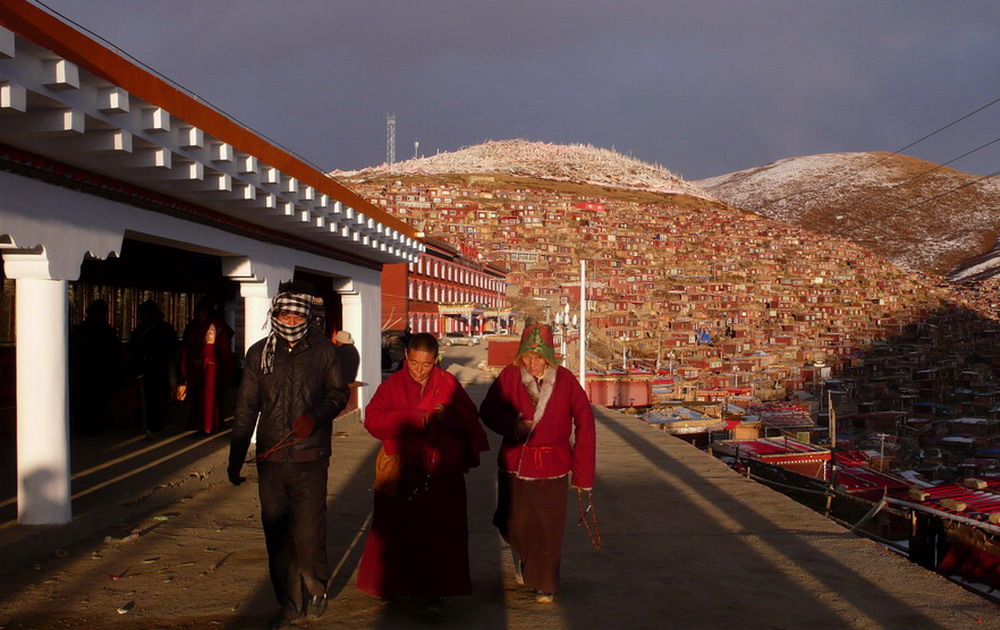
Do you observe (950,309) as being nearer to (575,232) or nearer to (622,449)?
(575,232)

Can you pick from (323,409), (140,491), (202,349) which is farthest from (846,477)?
(323,409)

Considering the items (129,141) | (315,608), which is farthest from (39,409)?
(315,608)

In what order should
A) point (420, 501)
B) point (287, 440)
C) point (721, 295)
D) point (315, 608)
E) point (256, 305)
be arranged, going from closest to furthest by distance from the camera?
point (287, 440)
point (315, 608)
point (420, 501)
point (256, 305)
point (721, 295)

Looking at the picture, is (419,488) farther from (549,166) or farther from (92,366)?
(549,166)

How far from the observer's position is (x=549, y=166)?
126m

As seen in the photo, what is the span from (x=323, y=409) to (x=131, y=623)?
141 cm

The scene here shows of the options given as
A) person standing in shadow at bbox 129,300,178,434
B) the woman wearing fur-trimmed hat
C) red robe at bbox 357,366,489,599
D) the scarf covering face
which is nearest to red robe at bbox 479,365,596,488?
the woman wearing fur-trimmed hat

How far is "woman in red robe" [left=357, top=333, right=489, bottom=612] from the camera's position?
438cm

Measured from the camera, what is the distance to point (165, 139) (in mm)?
6113

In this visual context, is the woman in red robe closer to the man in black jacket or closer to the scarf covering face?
the man in black jacket

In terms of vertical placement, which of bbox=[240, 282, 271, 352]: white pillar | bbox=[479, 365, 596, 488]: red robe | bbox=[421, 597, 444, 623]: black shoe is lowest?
bbox=[421, 597, 444, 623]: black shoe

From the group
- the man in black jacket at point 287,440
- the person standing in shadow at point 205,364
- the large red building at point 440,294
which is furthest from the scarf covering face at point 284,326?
the large red building at point 440,294

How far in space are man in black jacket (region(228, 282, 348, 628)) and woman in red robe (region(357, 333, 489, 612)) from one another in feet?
1.10

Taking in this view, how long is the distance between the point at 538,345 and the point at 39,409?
3297 millimetres
